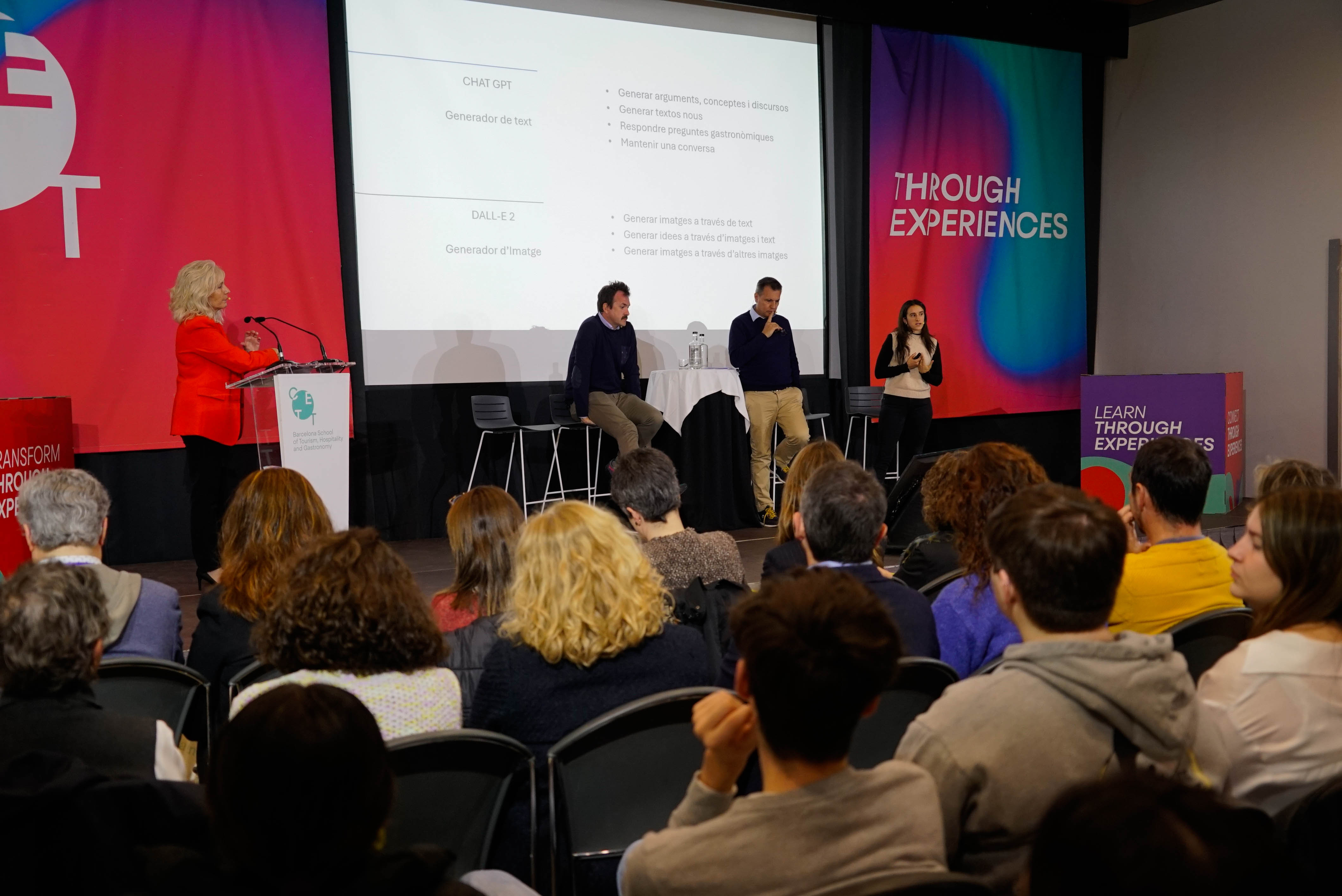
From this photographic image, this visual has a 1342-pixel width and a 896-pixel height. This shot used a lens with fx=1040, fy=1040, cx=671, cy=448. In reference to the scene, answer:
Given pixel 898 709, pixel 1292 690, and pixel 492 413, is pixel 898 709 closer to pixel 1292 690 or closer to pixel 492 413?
pixel 1292 690

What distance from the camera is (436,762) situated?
1.43m

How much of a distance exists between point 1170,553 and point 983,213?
662 cm

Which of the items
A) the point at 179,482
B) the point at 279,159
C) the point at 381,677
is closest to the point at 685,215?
the point at 279,159

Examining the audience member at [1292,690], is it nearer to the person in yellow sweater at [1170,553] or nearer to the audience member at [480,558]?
the person in yellow sweater at [1170,553]

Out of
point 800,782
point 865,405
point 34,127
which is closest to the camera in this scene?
point 800,782

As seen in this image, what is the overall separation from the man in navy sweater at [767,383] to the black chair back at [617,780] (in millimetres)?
5235

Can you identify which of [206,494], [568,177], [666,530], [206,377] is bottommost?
[206,494]

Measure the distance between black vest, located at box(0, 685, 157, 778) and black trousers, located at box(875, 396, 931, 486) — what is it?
626 centimetres

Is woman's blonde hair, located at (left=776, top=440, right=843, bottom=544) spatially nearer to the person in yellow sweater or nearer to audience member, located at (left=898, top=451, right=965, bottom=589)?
audience member, located at (left=898, top=451, right=965, bottom=589)

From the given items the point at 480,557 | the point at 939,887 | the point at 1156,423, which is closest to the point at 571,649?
the point at 480,557

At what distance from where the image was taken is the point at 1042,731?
1.27 meters

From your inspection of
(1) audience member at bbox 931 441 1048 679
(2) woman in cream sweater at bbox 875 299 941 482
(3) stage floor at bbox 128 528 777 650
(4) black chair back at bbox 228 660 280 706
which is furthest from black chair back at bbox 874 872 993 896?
(2) woman in cream sweater at bbox 875 299 941 482

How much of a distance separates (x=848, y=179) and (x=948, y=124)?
117cm

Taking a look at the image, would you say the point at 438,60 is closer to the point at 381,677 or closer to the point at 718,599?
the point at 718,599
